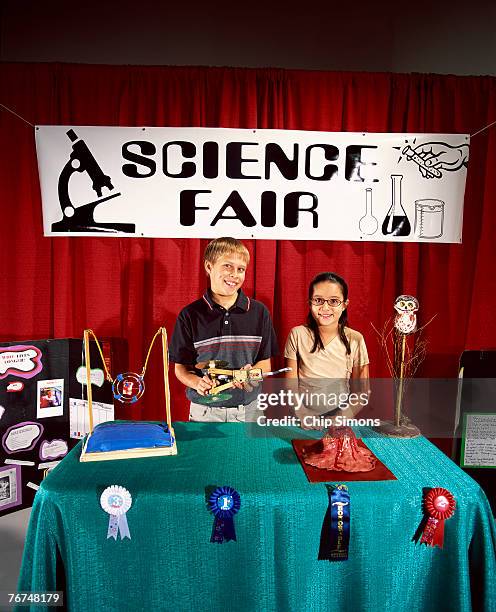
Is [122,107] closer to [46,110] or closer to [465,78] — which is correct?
[46,110]

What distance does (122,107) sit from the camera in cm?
262

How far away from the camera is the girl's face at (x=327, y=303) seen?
241cm

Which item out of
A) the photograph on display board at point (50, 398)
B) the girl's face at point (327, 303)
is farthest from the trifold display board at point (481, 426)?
the photograph on display board at point (50, 398)

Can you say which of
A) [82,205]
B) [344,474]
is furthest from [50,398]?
[344,474]

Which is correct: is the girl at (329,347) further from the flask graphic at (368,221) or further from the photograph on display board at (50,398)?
the photograph on display board at (50,398)

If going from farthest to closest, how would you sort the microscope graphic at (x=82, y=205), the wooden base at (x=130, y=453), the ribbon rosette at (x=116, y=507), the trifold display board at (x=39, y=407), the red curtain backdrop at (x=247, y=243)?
the red curtain backdrop at (x=247, y=243) < the microscope graphic at (x=82, y=205) < the trifold display board at (x=39, y=407) < the wooden base at (x=130, y=453) < the ribbon rosette at (x=116, y=507)

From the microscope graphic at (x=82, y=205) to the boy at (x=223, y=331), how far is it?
54 cm

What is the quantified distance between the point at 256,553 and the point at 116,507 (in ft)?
1.49

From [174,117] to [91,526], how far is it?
210 cm

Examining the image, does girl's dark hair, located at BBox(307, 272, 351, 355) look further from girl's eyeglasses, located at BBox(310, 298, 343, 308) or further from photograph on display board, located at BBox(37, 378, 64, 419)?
photograph on display board, located at BBox(37, 378, 64, 419)

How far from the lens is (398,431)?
6.57 feet

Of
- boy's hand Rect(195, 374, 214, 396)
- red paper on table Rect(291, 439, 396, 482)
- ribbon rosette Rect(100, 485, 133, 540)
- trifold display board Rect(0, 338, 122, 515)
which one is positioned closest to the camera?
ribbon rosette Rect(100, 485, 133, 540)

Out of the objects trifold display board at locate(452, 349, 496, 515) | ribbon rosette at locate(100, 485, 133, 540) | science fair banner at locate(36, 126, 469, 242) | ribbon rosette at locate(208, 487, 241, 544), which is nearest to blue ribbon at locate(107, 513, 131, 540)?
ribbon rosette at locate(100, 485, 133, 540)

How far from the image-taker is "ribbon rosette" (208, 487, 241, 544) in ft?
4.74
